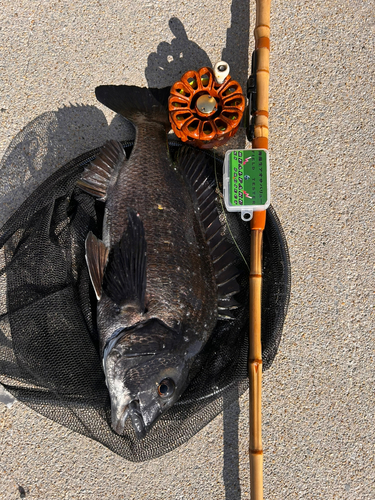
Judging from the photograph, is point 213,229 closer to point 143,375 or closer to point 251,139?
point 251,139

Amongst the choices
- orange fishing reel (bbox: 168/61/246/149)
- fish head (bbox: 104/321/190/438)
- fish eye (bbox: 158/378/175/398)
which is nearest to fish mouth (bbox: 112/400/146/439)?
fish head (bbox: 104/321/190/438)

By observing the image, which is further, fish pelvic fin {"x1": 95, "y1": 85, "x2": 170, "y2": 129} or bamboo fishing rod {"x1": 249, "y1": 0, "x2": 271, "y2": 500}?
fish pelvic fin {"x1": 95, "y1": 85, "x2": 170, "y2": 129}

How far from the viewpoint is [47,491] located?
2.32m

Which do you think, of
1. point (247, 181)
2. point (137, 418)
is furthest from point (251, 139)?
point (137, 418)

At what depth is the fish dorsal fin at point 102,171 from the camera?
6.92 ft

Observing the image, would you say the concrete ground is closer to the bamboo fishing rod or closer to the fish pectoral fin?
the bamboo fishing rod

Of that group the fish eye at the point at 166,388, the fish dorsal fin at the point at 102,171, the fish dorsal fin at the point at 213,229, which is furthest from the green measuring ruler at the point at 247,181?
the fish eye at the point at 166,388

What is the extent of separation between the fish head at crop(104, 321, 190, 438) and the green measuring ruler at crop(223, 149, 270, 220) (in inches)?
29.7

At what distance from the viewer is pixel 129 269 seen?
6.25ft

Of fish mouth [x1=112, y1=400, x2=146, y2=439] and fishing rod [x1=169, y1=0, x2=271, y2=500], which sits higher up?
fishing rod [x1=169, y1=0, x2=271, y2=500]

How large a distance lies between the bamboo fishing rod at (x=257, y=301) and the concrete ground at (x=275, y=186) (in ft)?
1.21

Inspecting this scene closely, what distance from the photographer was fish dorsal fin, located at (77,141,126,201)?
2109 mm

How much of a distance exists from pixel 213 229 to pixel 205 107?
2.17 ft

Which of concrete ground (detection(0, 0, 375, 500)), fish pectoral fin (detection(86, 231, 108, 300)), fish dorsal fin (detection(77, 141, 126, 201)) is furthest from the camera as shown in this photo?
concrete ground (detection(0, 0, 375, 500))
